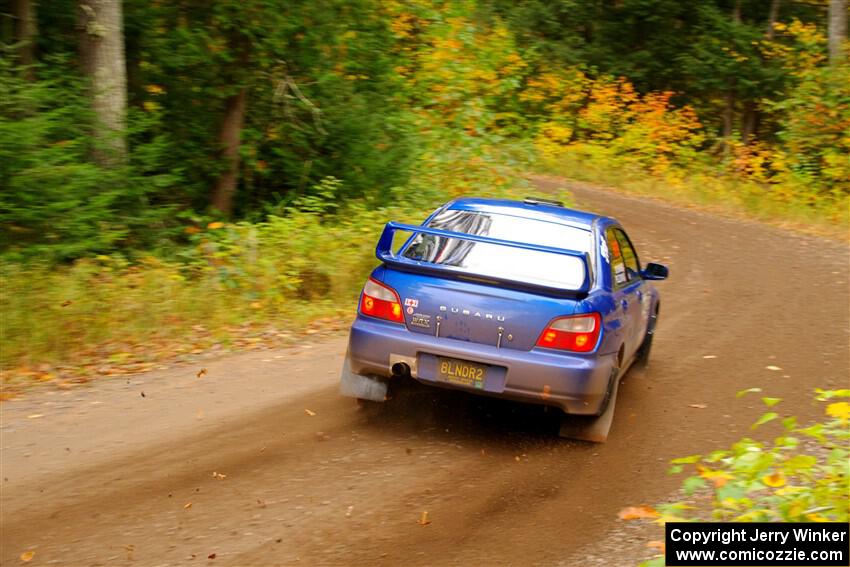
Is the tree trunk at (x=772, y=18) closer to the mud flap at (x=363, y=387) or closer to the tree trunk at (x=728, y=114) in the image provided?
the tree trunk at (x=728, y=114)

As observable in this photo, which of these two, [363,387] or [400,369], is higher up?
[400,369]

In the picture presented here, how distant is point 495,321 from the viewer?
6309mm

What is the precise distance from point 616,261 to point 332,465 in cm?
303

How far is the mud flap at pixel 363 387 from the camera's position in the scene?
6.86 metres

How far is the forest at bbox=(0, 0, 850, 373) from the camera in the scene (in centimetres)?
990

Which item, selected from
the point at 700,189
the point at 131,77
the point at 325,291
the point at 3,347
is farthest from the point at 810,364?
the point at 700,189

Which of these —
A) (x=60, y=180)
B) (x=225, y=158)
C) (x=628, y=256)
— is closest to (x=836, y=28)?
(x=225, y=158)

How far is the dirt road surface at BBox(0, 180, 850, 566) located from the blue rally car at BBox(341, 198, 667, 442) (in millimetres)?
516

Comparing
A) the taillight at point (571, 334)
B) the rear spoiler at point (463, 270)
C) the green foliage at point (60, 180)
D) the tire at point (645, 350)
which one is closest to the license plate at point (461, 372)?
the taillight at point (571, 334)

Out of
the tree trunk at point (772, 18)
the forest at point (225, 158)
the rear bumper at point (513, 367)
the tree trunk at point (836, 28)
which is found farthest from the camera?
the tree trunk at point (772, 18)

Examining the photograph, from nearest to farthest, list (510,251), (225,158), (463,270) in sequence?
(463,270) → (510,251) → (225,158)

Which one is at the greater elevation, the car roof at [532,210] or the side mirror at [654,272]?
the car roof at [532,210]

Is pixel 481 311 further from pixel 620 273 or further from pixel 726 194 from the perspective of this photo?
pixel 726 194

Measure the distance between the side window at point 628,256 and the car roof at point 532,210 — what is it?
0.31 meters
